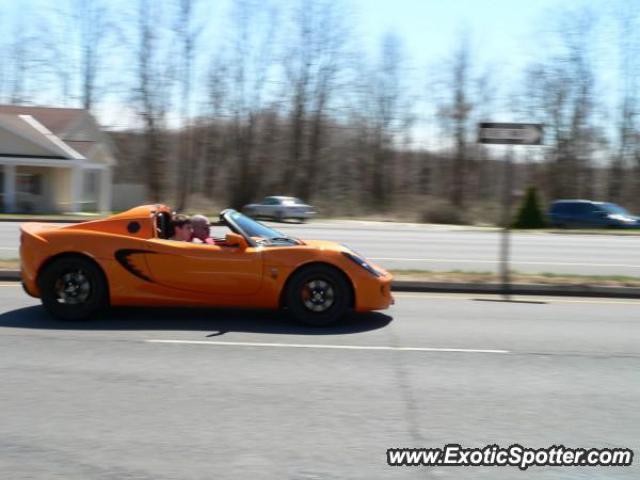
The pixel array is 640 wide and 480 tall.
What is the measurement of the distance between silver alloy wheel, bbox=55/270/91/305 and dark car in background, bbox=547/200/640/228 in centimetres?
2796

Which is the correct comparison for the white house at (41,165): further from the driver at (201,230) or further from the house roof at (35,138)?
the driver at (201,230)

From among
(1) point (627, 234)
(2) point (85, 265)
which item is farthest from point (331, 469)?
(1) point (627, 234)

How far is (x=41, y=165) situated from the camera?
35.3 meters

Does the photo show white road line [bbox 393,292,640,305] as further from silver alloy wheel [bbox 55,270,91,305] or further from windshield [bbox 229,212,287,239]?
silver alloy wheel [bbox 55,270,91,305]

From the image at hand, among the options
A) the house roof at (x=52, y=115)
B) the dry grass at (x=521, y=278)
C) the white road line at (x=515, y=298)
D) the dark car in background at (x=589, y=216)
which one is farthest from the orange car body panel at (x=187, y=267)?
the house roof at (x=52, y=115)

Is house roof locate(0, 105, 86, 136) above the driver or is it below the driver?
above

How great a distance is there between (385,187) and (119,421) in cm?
5540

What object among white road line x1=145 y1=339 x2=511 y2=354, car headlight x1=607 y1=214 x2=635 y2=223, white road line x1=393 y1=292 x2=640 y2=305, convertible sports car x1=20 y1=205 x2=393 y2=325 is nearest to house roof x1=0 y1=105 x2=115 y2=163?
car headlight x1=607 y1=214 x2=635 y2=223

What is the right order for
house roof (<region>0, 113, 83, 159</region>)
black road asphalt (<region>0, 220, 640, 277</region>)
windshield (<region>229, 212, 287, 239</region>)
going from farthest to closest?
Answer: house roof (<region>0, 113, 83, 159</region>) < black road asphalt (<region>0, 220, 640, 277</region>) < windshield (<region>229, 212, 287, 239</region>)

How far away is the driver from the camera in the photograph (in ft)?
27.2

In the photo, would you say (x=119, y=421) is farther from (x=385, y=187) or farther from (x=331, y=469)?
(x=385, y=187)

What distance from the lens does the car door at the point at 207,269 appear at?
7.76 metres

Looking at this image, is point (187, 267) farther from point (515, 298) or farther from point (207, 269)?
point (515, 298)

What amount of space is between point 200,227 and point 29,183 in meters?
31.0
